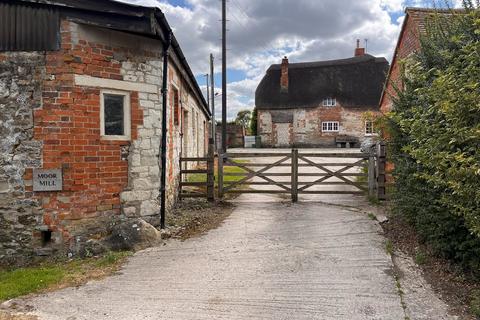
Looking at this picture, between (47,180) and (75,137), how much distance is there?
82cm

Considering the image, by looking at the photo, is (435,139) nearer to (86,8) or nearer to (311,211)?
(311,211)

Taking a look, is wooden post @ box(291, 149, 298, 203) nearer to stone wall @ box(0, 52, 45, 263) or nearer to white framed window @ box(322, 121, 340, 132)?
stone wall @ box(0, 52, 45, 263)

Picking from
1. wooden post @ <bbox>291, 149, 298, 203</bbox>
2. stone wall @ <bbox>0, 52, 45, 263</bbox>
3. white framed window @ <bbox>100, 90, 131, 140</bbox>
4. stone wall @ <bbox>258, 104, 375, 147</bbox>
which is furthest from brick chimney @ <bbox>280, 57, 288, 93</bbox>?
stone wall @ <bbox>0, 52, 45, 263</bbox>

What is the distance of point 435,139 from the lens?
4.52 meters

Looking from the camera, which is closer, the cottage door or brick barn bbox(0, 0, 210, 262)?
brick barn bbox(0, 0, 210, 262)

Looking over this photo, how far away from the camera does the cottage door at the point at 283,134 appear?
39.5 m

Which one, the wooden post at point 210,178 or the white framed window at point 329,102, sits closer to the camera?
the wooden post at point 210,178

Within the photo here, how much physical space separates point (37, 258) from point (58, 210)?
32.9 inches

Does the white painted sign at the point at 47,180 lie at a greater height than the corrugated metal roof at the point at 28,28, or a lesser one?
lesser

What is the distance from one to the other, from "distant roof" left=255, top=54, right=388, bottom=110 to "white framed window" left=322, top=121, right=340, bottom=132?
1.98 metres

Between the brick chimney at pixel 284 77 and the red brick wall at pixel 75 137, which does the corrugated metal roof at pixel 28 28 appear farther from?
the brick chimney at pixel 284 77

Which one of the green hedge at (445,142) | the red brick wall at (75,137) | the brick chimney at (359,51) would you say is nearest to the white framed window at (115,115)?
the red brick wall at (75,137)

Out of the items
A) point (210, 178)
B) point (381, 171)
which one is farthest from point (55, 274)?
point (381, 171)

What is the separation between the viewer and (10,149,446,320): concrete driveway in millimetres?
4145
